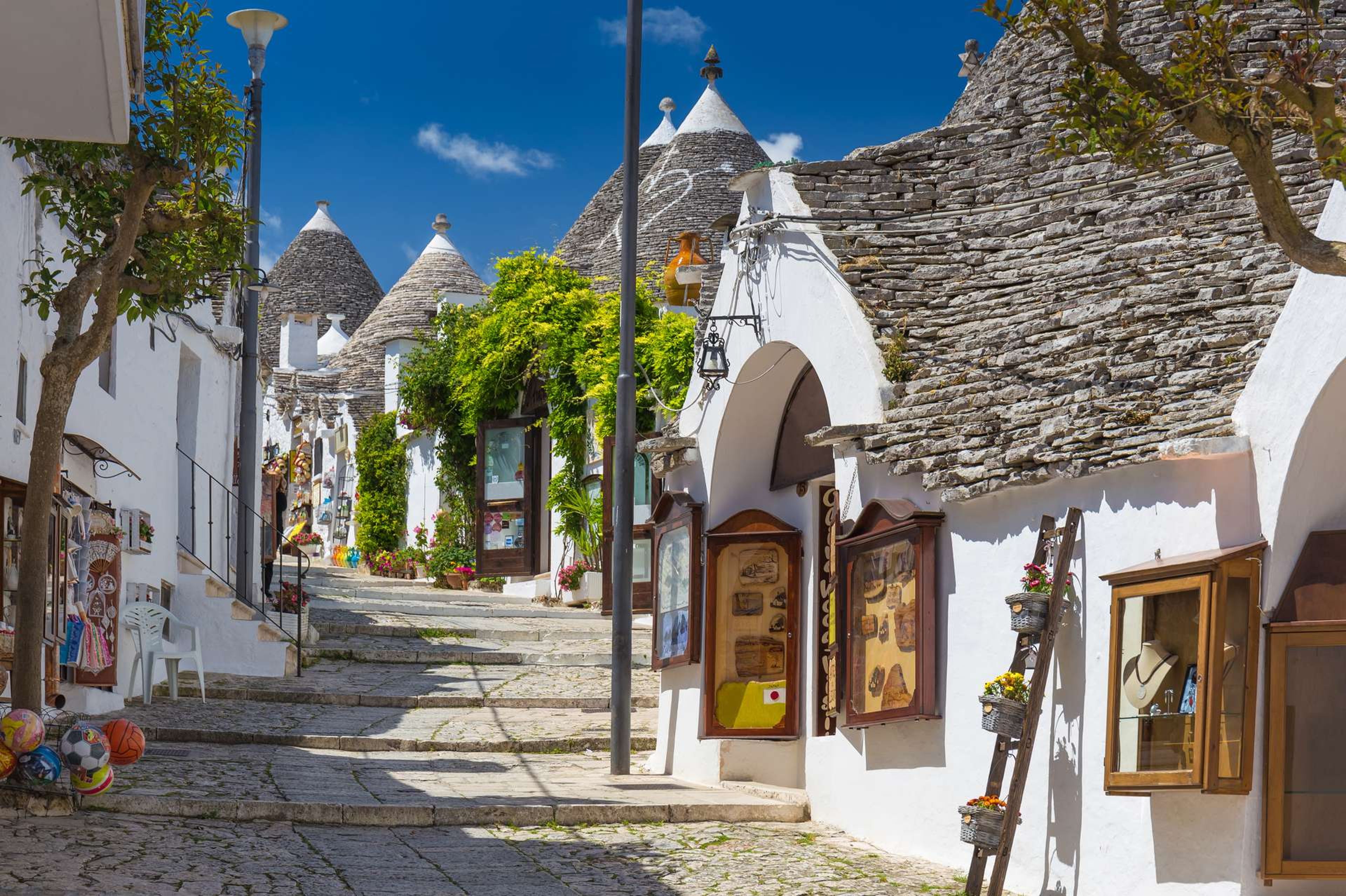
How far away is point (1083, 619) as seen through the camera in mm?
7750

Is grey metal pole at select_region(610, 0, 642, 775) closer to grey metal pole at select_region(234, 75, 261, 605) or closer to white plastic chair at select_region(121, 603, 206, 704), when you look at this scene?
white plastic chair at select_region(121, 603, 206, 704)

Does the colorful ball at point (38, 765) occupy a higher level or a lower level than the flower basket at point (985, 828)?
higher

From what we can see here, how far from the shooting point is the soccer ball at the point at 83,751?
8.32 metres

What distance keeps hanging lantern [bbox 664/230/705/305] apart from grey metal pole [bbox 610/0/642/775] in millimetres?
1651

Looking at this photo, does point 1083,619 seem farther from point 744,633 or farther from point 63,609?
point 63,609

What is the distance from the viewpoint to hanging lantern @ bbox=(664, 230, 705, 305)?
45.5ft

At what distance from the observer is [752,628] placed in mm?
11531

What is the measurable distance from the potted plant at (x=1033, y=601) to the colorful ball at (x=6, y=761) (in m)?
5.02

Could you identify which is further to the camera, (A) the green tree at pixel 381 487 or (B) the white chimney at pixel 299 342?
(B) the white chimney at pixel 299 342

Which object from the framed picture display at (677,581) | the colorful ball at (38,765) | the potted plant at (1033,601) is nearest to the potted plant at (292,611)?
the framed picture display at (677,581)

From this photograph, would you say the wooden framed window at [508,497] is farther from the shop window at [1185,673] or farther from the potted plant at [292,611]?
the shop window at [1185,673]

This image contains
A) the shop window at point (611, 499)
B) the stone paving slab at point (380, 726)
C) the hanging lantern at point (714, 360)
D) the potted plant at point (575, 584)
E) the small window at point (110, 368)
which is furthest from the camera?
the potted plant at point (575, 584)

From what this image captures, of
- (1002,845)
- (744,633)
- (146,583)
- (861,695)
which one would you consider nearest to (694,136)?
(146,583)

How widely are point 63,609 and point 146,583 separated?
320 centimetres
